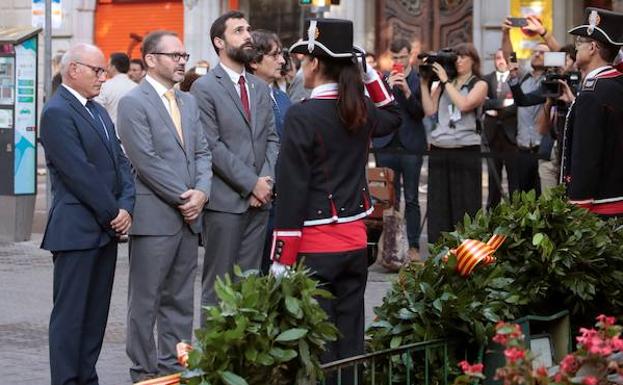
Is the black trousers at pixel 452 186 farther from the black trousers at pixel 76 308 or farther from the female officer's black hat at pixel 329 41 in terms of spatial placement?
the female officer's black hat at pixel 329 41

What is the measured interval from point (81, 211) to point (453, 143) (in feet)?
20.7

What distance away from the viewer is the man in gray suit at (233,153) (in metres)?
8.87

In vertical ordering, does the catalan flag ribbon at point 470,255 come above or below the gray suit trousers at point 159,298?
above

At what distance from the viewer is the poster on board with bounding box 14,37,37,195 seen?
15.1m

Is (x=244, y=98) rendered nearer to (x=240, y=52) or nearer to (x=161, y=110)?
(x=240, y=52)

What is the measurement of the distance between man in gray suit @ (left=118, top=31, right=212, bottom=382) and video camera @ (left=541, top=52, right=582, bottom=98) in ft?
16.2

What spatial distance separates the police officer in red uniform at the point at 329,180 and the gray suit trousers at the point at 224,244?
2.38 m

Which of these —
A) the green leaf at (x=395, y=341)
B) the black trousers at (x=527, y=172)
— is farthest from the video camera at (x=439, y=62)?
the green leaf at (x=395, y=341)

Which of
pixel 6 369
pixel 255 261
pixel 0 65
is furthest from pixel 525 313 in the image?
pixel 0 65

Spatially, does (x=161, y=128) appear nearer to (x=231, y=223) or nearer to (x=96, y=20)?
(x=231, y=223)

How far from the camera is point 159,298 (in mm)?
8398

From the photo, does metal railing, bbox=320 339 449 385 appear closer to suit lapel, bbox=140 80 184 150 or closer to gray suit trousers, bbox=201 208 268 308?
suit lapel, bbox=140 80 184 150

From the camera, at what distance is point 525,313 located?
6.70 meters

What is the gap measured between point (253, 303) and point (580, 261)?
2.39 meters
